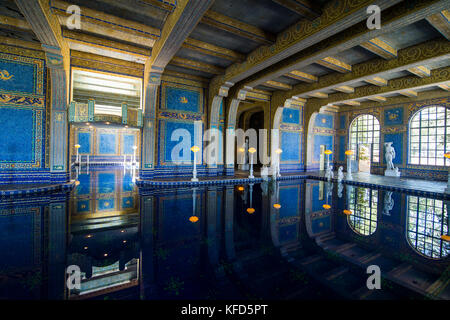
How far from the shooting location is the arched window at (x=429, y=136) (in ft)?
34.4

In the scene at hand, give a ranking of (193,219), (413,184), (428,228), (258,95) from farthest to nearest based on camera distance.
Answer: (258,95) < (413,184) < (193,219) < (428,228)

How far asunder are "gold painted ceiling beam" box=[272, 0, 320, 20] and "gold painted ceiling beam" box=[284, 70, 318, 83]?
3.79 metres

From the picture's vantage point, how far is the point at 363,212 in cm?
482

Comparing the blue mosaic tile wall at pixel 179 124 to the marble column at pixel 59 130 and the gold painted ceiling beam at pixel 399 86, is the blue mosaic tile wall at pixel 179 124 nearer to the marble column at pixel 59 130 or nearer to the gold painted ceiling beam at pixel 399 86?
the marble column at pixel 59 130

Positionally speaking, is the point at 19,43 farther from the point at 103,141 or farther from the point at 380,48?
the point at 380,48

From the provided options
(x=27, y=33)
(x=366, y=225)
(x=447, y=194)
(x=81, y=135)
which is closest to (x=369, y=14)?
(x=366, y=225)

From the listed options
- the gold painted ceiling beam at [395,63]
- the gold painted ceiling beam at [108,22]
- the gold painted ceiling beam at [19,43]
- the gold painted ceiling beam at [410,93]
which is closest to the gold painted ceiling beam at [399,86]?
the gold painted ceiling beam at [410,93]

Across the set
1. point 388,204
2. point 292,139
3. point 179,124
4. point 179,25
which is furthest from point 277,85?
point 388,204

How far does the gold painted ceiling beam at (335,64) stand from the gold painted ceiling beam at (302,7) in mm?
2611

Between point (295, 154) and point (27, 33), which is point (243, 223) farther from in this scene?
point (295, 154)

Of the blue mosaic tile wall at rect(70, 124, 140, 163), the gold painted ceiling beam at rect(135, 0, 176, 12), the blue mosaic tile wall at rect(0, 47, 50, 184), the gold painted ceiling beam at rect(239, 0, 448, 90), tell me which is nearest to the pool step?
the gold painted ceiling beam at rect(239, 0, 448, 90)

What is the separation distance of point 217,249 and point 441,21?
23.0ft

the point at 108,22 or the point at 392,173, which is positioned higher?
the point at 108,22

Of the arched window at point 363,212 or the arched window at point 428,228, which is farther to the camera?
the arched window at point 363,212
